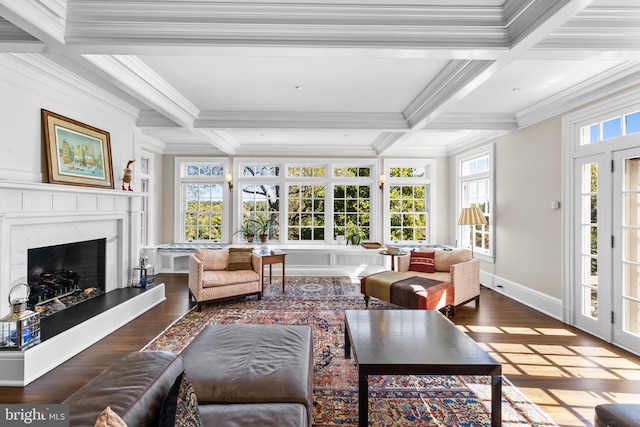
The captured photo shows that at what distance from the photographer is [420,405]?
2.22m

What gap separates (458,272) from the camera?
4.18 meters

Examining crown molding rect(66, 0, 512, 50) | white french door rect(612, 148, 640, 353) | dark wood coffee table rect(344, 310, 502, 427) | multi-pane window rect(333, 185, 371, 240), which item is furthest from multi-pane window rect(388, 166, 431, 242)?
crown molding rect(66, 0, 512, 50)

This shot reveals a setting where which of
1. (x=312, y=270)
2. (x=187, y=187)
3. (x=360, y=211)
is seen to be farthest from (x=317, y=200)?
(x=187, y=187)

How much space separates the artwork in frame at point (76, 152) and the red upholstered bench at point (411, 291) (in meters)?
3.51

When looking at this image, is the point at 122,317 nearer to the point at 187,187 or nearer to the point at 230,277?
the point at 230,277

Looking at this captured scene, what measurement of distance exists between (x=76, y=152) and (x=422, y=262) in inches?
177

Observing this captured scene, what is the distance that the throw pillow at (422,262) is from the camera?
188 inches

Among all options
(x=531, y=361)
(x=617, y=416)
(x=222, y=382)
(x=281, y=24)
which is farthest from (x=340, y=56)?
(x=531, y=361)

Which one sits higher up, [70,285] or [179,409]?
[179,409]

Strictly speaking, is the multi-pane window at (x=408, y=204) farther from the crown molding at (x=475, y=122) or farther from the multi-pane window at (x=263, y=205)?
the multi-pane window at (x=263, y=205)

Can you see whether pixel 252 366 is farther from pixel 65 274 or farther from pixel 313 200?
pixel 313 200

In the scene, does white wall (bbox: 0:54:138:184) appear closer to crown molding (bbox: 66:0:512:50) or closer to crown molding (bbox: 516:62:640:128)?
crown molding (bbox: 66:0:512:50)

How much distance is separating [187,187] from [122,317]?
3.74 m

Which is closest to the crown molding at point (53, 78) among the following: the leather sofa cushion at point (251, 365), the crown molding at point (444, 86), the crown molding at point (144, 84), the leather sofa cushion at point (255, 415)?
the crown molding at point (144, 84)
